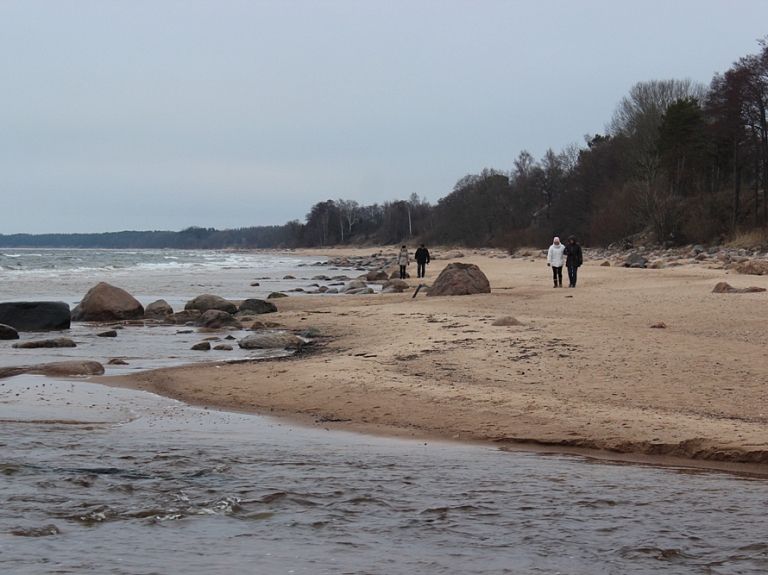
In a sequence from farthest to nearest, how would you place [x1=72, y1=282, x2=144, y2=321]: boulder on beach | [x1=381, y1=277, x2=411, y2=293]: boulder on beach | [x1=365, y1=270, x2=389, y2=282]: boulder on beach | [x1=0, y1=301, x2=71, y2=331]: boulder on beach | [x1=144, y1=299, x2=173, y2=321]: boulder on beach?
[x1=365, y1=270, x2=389, y2=282]: boulder on beach, [x1=381, y1=277, x2=411, y2=293]: boulder on beach, [x1=144, y1=299, x2=173, y2=321]: boulder on beach, [x1=72, y1=282, x2=144, y2=321]: boulder on beach, [x1=0, y1=301, x2=71, y2=331]: boulder on beach

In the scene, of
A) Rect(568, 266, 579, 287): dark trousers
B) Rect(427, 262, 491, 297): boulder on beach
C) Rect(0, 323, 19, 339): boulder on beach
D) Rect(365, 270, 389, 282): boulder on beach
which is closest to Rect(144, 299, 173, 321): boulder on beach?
Rect(0, 323, 19, 339): boulder on beach

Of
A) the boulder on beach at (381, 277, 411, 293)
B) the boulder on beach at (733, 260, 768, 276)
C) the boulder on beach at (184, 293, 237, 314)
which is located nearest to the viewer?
the boulder on beach at (184, 293, 237, 314)

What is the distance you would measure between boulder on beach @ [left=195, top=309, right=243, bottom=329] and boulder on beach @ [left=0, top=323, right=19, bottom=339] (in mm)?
3609

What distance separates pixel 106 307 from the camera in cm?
1784

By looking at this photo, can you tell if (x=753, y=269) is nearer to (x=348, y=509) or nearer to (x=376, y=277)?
(x=376, y=277)

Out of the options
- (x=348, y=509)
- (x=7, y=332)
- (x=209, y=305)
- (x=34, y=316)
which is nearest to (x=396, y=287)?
(x=209, y=305)

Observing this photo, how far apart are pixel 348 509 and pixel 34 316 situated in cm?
1330

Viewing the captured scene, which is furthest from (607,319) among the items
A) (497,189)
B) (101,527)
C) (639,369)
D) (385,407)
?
(497,189)

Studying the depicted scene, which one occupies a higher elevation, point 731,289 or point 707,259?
point 707,259

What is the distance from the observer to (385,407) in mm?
8086

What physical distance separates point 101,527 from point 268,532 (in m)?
1.01

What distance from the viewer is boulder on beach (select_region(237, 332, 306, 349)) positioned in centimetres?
1275

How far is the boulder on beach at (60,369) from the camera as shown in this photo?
1014 centimetres

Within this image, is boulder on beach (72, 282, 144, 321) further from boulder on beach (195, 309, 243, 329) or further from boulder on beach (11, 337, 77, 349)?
boulder on beach (11, 337, 77, 349)
